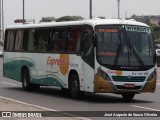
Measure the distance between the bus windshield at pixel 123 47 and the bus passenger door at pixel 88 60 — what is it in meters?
0.32

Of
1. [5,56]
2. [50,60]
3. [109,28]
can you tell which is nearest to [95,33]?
[109,28]

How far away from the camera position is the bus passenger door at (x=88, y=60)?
18859 mm

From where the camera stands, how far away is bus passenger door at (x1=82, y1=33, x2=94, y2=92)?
742 inches

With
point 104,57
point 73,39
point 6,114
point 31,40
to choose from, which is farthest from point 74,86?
point 6,114

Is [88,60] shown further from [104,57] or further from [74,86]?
[74,86]

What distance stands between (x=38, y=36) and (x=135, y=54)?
582 centimetres

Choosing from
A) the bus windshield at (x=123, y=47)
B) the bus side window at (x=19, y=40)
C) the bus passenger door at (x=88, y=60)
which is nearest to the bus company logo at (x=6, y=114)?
the bus passenger door at (x=88, y=60)

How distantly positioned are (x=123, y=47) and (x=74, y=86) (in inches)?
96.3

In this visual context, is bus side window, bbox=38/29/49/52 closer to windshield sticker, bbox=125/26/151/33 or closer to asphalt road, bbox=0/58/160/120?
asphalt road, bbox=0/58/160/120

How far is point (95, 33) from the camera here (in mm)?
18844

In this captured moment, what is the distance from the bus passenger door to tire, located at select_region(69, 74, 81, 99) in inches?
28.9

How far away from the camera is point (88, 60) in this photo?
19.1 meters

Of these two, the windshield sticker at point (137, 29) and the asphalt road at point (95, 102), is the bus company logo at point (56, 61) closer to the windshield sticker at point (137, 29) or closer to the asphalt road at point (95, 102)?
the asphalt road at point (95, 102)

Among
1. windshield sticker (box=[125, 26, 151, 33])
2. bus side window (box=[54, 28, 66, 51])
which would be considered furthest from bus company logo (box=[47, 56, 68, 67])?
windshield sticker (box=[125, 26, 151, 33])
